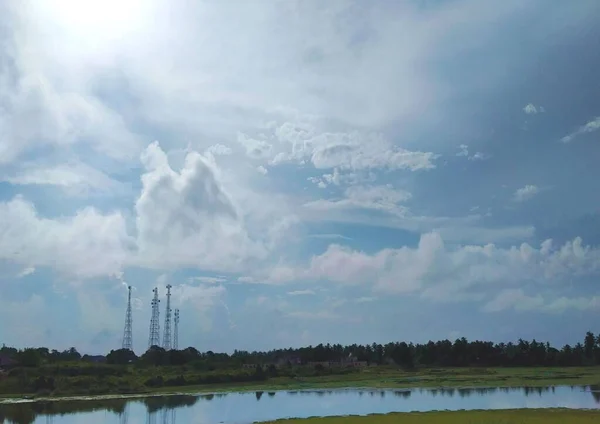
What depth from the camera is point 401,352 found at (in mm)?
125688

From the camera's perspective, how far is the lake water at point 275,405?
44.6 meters

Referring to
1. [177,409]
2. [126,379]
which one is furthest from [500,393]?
[126,379]

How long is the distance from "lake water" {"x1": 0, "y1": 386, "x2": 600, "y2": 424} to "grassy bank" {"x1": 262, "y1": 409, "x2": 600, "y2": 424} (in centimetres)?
723

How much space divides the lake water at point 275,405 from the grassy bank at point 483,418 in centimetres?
723

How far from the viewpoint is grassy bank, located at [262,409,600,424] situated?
3052 cm

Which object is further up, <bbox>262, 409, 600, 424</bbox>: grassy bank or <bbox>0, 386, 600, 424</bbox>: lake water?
<bbox>262, 409, 600, 424</bbox>: grassy bank

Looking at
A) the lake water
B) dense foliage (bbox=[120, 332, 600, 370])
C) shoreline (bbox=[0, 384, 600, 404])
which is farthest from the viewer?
dense foliage (bbox=[120, 332, 600, 370])

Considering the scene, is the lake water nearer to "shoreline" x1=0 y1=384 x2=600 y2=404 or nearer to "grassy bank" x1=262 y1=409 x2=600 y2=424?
"shoreline" x1=0 y1=384 x2=600 y2=404

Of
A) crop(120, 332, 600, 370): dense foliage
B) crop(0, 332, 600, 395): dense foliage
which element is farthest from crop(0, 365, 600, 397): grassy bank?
crop(120, 332, 600, 370): dense foliage

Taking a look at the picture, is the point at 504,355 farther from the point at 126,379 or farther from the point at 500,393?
the point at 126,379

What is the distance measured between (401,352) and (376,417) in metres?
92.5

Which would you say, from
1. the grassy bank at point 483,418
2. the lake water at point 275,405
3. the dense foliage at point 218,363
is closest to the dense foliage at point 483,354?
the dense foliage at point 218,363

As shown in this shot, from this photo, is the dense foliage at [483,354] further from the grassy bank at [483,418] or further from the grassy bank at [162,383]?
the grassy bank at [483,418]

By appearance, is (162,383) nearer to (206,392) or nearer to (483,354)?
(206,392)
